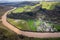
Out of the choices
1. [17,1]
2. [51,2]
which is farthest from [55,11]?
[17,1]

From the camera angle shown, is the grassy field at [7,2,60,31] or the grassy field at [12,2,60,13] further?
the grassy field at [12,2,60,13]

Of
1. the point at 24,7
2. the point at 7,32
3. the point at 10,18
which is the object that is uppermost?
the point at 24,7

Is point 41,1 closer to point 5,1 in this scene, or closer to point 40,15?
point 40,15

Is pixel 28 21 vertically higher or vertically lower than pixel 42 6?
lower

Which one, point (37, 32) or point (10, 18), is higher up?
point (10, 18)

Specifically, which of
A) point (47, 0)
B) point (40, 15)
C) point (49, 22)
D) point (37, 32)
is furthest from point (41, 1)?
point (37, 32)

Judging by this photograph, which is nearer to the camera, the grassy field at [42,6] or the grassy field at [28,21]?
the grassy field at [28,21]

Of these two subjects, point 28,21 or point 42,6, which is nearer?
point 28,21

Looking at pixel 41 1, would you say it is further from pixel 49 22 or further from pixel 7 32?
pixel 7 32

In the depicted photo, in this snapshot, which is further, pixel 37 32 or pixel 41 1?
pixel 41 1
